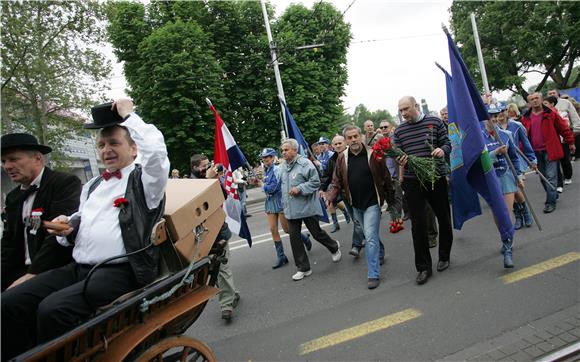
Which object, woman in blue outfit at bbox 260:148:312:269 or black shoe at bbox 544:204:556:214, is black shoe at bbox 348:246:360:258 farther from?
black shoe at bbox 544:204:556:214

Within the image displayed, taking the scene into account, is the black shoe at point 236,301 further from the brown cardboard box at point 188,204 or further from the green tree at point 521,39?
the green tree at point 521,39

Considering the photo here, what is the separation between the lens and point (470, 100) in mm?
4633

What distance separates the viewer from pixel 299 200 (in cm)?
557

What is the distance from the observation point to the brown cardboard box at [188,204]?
101 inches

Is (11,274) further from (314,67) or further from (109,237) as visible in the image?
(314,67)

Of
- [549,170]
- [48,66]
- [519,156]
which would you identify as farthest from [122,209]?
[48,66]

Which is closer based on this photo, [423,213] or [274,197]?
[423,213]

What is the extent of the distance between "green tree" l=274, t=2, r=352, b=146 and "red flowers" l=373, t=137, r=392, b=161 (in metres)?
16.3

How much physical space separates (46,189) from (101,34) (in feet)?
60.2

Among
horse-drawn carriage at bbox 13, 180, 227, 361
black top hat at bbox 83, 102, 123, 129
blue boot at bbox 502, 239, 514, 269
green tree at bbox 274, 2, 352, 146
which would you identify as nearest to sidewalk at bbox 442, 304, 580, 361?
blue boot at bbox 502, 239, 514, 269

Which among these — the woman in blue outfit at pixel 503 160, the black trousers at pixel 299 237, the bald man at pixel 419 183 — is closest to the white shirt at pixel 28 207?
the black trousers at pixel 299 237

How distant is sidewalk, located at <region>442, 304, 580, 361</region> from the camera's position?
296 centimetres

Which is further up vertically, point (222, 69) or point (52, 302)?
point (222, 69)

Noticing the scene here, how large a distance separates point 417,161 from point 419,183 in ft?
1.27
